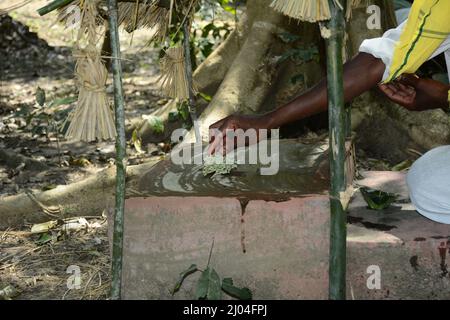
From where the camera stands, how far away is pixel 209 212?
8.29 feet

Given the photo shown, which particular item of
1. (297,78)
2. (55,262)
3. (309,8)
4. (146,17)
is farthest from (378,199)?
(297,78)

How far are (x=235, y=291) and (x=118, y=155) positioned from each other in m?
0.62

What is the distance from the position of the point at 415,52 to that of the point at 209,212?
34.4 inches

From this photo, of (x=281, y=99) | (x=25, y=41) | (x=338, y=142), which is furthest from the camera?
(x=25, y=41)

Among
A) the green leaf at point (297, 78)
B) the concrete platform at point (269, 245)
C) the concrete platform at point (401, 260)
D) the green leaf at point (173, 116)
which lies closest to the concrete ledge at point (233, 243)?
the concrete platform at point (269, 245)

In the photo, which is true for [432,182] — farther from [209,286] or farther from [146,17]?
[146,17]

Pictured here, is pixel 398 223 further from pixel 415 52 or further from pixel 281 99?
pixel 281 99

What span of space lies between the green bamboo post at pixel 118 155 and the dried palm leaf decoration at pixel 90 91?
0.03m

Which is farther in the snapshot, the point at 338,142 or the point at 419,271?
the point at 419,271

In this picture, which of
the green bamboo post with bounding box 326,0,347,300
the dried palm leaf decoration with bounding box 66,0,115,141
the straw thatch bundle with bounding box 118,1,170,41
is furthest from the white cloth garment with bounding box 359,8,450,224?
the dried palm leaf decoration with bounding box 66,0,115,141

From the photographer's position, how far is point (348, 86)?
2.54m

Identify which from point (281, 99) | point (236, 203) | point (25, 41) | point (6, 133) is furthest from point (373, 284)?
point (25, 41)

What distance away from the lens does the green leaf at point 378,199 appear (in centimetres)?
280
